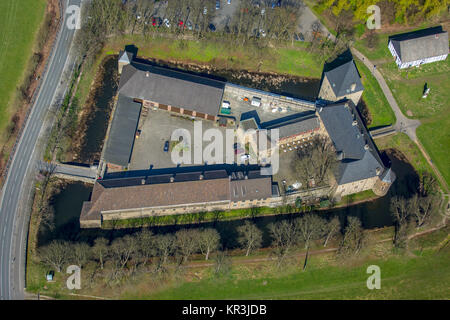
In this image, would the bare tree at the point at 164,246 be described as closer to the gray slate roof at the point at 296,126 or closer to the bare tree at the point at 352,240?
the gray slate roof at the point at 296,126

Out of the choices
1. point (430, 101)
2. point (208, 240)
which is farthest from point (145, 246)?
point (430, 101)

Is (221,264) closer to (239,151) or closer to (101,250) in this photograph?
(101,250)

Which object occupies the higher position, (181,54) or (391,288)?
(181,54)

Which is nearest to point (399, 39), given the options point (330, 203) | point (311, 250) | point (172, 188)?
point (330, 203)

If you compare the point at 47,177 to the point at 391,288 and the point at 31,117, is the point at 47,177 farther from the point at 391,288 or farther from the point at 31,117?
the point at 391,288

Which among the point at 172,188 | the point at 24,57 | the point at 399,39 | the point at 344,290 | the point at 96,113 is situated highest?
the point at 399,39
